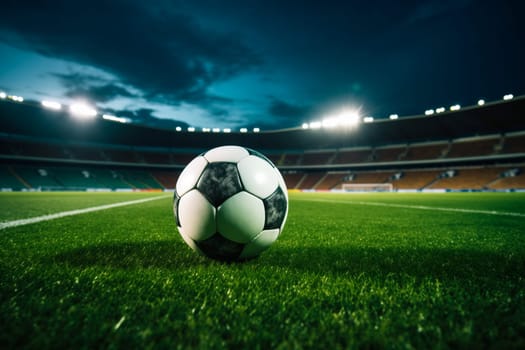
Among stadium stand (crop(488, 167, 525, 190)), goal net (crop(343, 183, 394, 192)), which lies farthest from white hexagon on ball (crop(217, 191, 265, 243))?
goal net (crop(343, 183, 394, 192))

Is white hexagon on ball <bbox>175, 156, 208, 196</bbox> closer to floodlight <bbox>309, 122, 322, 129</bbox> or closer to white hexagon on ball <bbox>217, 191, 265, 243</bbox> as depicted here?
white hexagon on ball <bbox>217, 191, 265, 243</bbox>

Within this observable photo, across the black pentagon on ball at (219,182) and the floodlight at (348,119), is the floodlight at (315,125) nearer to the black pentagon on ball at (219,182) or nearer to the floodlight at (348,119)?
the floodlight at (348,119)

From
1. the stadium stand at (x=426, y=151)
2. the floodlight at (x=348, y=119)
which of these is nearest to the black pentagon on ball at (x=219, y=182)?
the floodlight at (x=348, y=119)

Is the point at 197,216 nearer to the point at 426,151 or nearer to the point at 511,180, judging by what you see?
the point at 511,180

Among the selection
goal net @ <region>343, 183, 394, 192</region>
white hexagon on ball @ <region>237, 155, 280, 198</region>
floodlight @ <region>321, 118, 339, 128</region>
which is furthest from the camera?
floodlight @ <region>321, 118, 339, 128</region>

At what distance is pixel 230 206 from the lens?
195cm

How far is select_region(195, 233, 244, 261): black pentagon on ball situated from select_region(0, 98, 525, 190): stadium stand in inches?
1339

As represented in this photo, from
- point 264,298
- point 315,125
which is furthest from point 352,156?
point 264,298

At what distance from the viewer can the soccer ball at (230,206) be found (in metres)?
1.95

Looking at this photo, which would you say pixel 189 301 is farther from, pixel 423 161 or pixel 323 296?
pixel 423 161

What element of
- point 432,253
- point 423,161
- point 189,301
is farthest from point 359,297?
point 423,161

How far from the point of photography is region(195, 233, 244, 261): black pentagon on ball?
6.46ft

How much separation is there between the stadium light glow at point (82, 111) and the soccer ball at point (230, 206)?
123 ft

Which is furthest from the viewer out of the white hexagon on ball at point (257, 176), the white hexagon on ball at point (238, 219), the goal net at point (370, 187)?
the goal net at point (370, 187)
